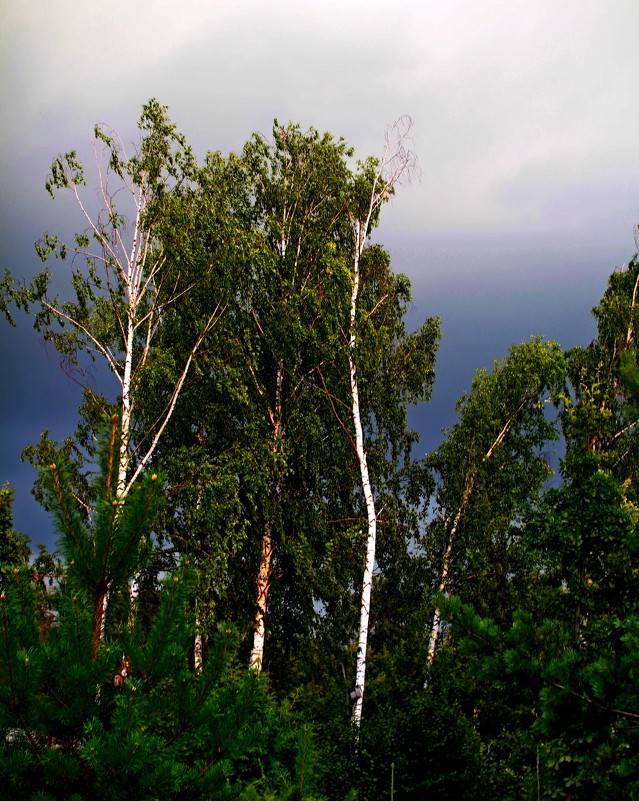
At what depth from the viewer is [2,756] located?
387 centimetres

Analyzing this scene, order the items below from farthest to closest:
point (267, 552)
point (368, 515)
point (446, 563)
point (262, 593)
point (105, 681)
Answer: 1. point (446, 563)
2. point (267, 552)
3. point (262, 593)
4. point (368, 515)
5. point (105, 681)

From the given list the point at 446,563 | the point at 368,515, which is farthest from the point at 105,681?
the point at 446,563

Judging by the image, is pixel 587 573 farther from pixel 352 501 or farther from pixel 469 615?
pixel 352 501

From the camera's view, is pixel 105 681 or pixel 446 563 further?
pixel 446 563

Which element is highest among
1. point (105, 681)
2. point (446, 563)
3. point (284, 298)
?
point (284, 298)

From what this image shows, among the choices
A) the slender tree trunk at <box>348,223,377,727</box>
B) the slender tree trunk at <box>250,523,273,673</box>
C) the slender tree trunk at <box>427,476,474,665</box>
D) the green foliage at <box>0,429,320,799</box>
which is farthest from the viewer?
the slender tree trunk at <box>427,476,474,665</box>

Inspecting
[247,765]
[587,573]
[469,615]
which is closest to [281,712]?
[247,765]

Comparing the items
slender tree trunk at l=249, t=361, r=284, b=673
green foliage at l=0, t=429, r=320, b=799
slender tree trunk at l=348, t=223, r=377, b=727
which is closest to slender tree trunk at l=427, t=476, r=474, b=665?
slender tree trunk at l=348, t=223, r=377, b=727

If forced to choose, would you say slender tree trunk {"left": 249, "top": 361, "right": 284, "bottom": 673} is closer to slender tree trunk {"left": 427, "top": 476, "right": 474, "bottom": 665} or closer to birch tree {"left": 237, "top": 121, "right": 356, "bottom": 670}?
birch tree {"left": 237, "top": 121, "right": 356, "bottom": 670}

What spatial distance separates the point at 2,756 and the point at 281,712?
20.3ft

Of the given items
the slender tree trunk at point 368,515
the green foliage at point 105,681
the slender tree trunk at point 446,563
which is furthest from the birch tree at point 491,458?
the green foliage at point 105,681

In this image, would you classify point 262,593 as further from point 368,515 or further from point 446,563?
point 446,563

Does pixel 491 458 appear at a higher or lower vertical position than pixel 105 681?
higher

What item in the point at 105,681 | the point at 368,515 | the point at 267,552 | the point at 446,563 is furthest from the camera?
the point at 446,563
